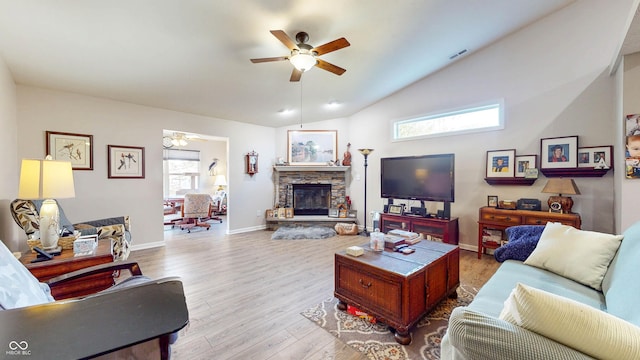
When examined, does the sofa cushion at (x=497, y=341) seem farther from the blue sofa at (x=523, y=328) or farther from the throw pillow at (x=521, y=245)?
the throw pillow at (x=521, y=245)

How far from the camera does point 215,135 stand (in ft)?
16.7

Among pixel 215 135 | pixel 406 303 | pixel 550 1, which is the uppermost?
pixel 550 1

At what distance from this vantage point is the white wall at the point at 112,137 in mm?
3312

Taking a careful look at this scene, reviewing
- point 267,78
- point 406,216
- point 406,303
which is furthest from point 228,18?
point 406,216

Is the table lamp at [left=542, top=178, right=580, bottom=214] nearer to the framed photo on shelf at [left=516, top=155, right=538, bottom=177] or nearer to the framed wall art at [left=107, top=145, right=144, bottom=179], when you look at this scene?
the framed photo on shelf at [left=516, top=155, right=538, bottom=177]

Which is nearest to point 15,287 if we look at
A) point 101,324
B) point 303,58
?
point 101,324

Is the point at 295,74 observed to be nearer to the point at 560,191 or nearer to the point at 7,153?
the point at 7,153

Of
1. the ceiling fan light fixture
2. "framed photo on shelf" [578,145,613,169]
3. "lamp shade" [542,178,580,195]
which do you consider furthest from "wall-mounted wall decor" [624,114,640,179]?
the ceiling fan light fixture

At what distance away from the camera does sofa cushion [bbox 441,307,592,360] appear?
2.66 feet

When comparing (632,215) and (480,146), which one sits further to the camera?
(480,146)

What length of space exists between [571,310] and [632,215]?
9.11 feet

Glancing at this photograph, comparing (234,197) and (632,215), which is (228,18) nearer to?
(234,197)

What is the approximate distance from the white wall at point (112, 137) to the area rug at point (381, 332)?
3551 mm

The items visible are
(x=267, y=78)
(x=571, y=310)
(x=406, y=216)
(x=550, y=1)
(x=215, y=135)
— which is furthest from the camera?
(x=215, y=135)
